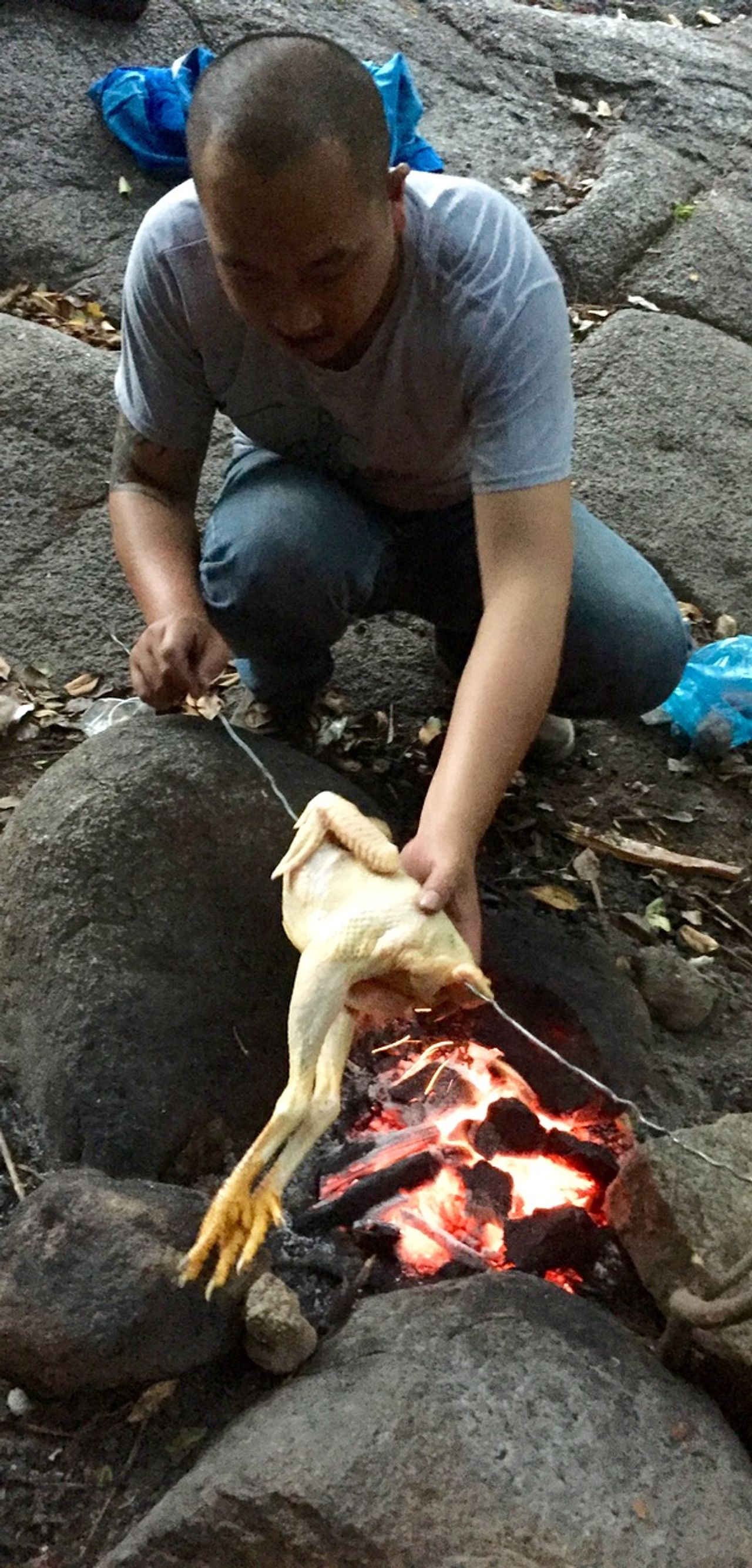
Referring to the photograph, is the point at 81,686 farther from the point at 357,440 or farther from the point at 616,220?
the point at 616,220

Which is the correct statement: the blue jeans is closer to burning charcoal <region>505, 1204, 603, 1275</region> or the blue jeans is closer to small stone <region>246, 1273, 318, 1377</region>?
burning charcoal <region>505, 1204, 603, 1275</region>

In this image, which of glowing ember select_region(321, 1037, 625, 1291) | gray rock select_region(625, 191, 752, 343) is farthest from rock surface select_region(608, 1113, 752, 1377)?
gray rock select_region(625, 191, 752, 343)

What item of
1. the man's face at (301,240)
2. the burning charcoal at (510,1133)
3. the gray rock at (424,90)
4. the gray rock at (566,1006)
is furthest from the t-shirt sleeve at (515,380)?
the gray rock at (424,90)

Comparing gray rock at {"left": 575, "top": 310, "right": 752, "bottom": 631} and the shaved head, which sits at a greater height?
the shaved head

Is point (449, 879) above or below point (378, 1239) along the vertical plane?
above

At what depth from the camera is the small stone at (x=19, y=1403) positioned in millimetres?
1685

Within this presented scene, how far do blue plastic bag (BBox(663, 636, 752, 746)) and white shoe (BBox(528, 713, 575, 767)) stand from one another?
32 centimetres

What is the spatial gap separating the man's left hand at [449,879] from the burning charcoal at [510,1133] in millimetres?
337

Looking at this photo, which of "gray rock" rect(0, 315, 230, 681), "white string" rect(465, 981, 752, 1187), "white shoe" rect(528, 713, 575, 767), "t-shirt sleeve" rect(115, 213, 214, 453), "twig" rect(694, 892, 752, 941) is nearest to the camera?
"white string" rect(465, 981, 752, 1187)

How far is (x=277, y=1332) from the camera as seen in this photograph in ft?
5.36

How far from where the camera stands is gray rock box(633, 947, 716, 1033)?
2.35m

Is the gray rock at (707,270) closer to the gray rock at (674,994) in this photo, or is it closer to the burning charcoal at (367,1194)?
the gray rock at (674,994)

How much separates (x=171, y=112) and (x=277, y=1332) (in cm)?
449

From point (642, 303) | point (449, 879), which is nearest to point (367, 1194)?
point (449, 879)
